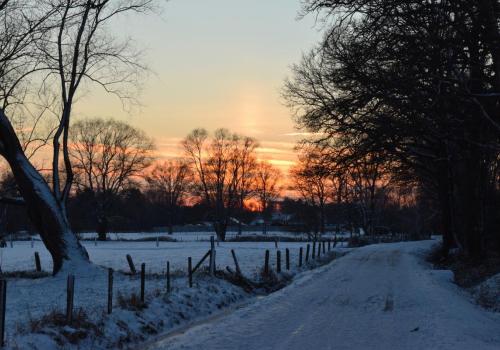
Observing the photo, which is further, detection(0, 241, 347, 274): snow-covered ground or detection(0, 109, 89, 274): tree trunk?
detection(0, 241, 347, 274): snow-covered ground

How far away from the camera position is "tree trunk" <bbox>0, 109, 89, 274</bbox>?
21.5 m

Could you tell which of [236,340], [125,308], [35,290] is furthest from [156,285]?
[236,340]

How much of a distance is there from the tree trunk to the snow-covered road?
9.18 meters

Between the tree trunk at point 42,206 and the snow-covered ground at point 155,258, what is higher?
the tree trunk at point 42,206

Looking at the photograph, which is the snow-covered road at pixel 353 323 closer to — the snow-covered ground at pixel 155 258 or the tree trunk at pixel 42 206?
the snow-covered ground at pixel 155 258

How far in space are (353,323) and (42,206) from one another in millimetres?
14289

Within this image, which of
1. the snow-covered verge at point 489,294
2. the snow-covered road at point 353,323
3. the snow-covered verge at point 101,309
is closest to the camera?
the snow-covered road at point 353,323

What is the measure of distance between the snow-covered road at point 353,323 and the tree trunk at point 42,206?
30.1 ft

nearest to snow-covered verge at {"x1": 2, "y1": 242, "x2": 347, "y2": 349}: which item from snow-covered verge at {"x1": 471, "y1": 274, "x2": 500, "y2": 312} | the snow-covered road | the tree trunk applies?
the snow-covered road

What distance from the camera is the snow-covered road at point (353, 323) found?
9602mm

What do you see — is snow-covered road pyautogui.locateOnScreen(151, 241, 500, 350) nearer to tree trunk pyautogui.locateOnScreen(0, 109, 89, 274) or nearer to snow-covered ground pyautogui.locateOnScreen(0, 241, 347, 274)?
snow-covered ground pyautogui.locateOnScreen(0, 241, 347, 274)

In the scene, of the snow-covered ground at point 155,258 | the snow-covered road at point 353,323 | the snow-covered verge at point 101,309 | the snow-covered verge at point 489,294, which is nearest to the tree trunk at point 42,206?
the snow-covered verge at point 101,309

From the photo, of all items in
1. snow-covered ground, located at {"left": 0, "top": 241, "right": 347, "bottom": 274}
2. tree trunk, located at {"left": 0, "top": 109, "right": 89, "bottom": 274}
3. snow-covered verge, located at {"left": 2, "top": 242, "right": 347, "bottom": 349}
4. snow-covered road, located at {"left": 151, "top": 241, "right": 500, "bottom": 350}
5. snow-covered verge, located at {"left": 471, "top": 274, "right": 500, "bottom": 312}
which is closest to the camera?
snow-covered road, located at {"left": 151, "top": 241, "right": 500, "bottom": 350}

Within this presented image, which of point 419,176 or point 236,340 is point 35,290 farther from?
point 419,176
